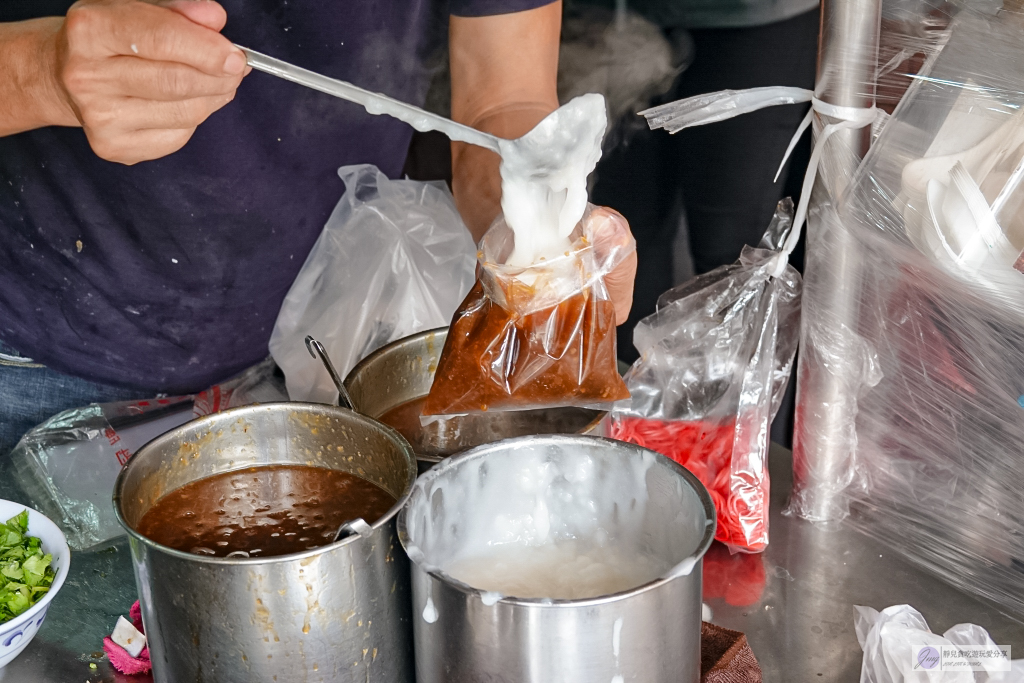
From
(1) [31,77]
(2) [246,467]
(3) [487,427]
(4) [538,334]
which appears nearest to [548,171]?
(4) [538,334]

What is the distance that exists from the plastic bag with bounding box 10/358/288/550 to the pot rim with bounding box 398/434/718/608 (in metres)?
0.41

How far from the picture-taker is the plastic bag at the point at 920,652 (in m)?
0.74

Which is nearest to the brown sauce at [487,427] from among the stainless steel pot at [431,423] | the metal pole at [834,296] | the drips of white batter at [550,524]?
the stainless steel pot at [431,423]

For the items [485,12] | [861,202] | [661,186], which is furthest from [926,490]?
[661,186]

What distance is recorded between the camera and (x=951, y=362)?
854 millimetres

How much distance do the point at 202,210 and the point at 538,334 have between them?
0.55 metres

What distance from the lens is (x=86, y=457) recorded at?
3.63 ft

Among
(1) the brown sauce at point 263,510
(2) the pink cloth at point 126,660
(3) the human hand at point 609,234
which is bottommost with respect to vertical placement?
(2) the pink cloth at point 126,660

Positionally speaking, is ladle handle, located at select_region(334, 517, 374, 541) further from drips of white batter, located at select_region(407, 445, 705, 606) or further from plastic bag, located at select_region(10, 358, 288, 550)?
plastic bag, located at select_region(10, 358, 288, 550)

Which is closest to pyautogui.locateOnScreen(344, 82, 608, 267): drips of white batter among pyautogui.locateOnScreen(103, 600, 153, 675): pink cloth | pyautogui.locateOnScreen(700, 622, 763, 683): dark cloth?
pyautogui.locateOnScreen(700, 622, 763, 683): dark cloth

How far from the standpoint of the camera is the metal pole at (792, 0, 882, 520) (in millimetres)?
902

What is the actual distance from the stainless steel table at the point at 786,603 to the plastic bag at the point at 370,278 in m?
0.38

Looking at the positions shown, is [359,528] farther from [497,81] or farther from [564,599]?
[497,81]

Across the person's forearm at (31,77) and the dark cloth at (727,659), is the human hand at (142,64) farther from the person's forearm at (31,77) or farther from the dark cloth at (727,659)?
the dark cloth at (727,659)
